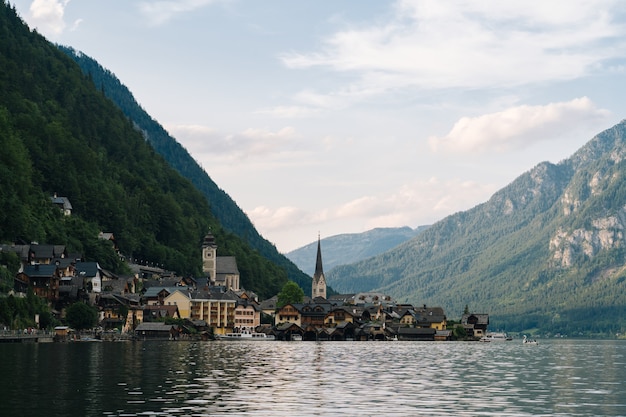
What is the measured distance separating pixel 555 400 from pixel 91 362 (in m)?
47.2

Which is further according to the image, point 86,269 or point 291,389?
point 86,269

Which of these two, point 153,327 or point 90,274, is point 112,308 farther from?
point 153,327

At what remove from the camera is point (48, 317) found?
521 ft

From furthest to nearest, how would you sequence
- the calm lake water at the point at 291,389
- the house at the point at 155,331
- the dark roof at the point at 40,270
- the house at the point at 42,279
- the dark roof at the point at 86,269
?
the dark roof at the point at 86,269 → the house at the point at 155,331 → the dark roof at the point at 40,270 → the house at the point at 42,279 → the calm lake water at the point at 291,389

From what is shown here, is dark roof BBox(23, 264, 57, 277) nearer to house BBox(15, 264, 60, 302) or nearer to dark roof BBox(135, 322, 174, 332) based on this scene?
house BBox(15, 264, 60, 302)

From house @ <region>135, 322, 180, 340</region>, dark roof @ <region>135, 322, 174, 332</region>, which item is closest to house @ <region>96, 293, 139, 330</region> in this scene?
dark roof @ <region>135, 322, 174, 332</region>

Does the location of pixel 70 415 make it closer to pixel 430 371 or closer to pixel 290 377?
pixel 290 377

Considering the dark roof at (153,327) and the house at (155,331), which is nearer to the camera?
the house at (155,331)

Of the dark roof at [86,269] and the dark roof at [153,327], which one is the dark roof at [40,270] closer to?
the dark roof at [86,269]

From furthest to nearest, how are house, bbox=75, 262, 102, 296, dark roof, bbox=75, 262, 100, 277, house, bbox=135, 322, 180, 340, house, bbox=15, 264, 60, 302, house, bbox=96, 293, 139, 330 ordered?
dark roof, bbox=75, 262, 100, 277, house, bbox=96, 293, 139, 330, house, bbox=75, 262, 102, 296, house, bbox=135, 322, 180, 340, house, bbox=15, 264, 60, 302

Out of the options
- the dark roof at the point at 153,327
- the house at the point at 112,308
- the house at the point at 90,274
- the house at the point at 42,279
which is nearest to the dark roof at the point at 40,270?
the house at the point at 42,279

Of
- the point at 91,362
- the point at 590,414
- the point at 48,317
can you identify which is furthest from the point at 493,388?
the point at 48,317

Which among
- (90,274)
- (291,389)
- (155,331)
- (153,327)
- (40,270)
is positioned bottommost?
(291,389)

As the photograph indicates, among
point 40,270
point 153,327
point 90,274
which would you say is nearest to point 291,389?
point 40,270
